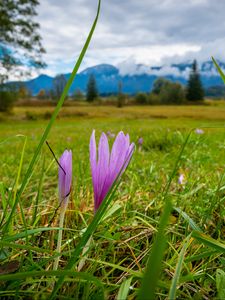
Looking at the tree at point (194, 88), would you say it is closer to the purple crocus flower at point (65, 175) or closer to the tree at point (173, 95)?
the tree at point (173, 95)

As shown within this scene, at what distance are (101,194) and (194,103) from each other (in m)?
77.2

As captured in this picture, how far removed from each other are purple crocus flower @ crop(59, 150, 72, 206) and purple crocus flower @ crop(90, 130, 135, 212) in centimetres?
5

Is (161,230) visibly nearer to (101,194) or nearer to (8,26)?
(101,194)

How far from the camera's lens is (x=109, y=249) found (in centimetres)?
87

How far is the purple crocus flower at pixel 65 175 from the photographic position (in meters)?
0.59

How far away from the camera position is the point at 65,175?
62 cm

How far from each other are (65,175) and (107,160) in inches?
4.0

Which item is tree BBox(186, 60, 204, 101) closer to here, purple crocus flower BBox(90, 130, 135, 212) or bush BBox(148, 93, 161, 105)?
bush BBox(148, 93, 161, 105)

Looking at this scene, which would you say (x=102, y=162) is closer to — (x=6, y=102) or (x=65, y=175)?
(x=65, y=175)

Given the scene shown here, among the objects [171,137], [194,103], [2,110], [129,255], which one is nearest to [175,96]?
[194,103]

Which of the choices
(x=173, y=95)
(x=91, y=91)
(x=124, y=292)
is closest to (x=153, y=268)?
(x=124, y=292)

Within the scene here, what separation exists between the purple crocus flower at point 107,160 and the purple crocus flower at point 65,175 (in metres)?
0.05

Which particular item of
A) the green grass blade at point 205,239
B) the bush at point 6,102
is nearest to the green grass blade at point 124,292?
the green grass blade at point 205,239

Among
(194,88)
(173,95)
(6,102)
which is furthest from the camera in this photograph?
(173,95)
